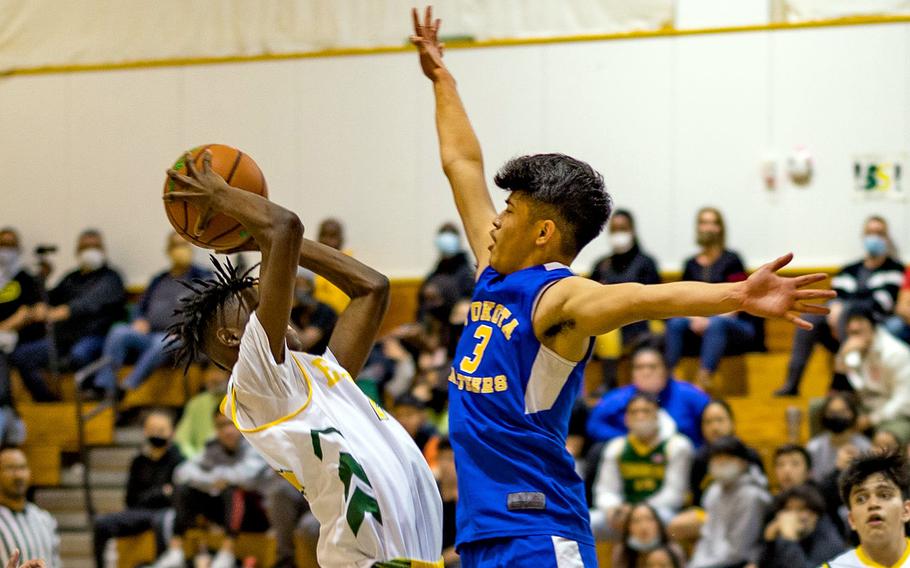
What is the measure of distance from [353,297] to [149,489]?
5.76 meters

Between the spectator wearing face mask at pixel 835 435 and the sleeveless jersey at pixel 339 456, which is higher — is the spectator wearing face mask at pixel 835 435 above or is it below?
below

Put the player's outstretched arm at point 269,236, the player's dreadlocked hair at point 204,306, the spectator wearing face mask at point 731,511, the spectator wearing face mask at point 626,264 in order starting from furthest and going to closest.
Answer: the spectator wearing face mask at point 626,264
the spectator wearing face mask at point 731,511
the player's dreadlocked hair at point 204,306
the player's outstretched arm at point 269,236

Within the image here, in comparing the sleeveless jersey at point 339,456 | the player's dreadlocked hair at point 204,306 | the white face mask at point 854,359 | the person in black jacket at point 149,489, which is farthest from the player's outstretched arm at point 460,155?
the person in black jacket at point 149,489

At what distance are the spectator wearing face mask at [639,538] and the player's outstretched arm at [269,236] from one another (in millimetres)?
4376

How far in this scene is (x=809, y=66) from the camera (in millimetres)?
11523

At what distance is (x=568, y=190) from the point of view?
3.81 metres

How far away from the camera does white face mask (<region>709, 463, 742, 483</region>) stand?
25.6ft

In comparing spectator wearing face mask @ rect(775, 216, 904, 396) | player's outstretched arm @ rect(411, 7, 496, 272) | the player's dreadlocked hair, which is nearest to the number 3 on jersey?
player's outstretched arm @ rect(411, 7, 496, 272)

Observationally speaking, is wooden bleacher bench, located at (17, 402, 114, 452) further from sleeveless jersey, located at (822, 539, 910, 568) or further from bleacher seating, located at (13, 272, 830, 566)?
sleeveless jersey, located at (822, 539, 910, 568)

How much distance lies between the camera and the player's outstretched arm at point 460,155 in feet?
14.1

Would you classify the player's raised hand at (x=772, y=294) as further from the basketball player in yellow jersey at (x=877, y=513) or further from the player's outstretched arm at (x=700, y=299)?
the basketball player in yellow jersey at (x=877, y=513)

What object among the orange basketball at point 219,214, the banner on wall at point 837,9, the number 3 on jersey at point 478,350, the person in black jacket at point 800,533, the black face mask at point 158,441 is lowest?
the person in black jacket at point 800,533

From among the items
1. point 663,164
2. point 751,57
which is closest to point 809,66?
point 751,57

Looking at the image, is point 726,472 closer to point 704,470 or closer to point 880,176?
point 704,470
